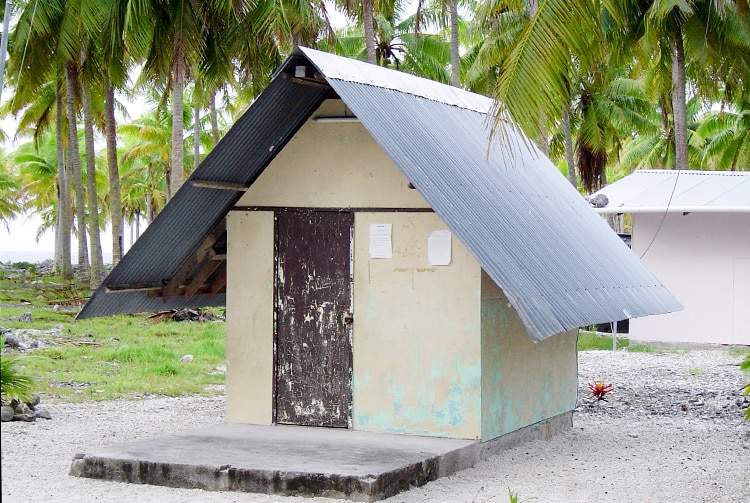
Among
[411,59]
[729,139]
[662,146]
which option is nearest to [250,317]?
[411,59]

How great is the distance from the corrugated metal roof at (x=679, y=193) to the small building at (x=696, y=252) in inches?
0.7

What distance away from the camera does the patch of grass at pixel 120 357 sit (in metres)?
13.6

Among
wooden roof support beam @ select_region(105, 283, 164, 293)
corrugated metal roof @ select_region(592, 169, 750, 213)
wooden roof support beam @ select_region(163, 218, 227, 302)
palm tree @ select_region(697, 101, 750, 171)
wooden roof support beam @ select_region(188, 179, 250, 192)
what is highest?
palm tree @ select_region(697, 101, 750, 171)

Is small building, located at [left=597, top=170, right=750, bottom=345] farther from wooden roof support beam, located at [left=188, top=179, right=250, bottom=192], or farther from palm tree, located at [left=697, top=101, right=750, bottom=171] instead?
palm tree, located at [left=697, top=101, right=750, bottom=171]

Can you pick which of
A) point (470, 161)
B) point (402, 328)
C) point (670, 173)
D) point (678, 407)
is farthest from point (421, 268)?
point (670, 173)

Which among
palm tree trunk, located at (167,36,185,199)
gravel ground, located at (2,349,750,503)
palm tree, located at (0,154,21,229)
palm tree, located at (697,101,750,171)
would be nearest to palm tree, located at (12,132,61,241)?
palm tree, located at (0,154,21,229)

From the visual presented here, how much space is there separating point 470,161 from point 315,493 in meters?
3.64

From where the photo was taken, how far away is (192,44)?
21391 mm

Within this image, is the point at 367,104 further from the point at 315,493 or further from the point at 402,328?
the point at 315,493

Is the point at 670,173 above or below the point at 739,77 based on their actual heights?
below

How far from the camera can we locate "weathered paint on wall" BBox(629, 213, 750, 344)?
1936 centimetres

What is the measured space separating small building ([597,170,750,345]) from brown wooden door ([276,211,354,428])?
1074 cm

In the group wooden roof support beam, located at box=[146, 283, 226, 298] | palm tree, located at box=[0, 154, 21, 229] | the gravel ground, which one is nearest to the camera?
the gravel ground

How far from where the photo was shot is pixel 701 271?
774 inches
